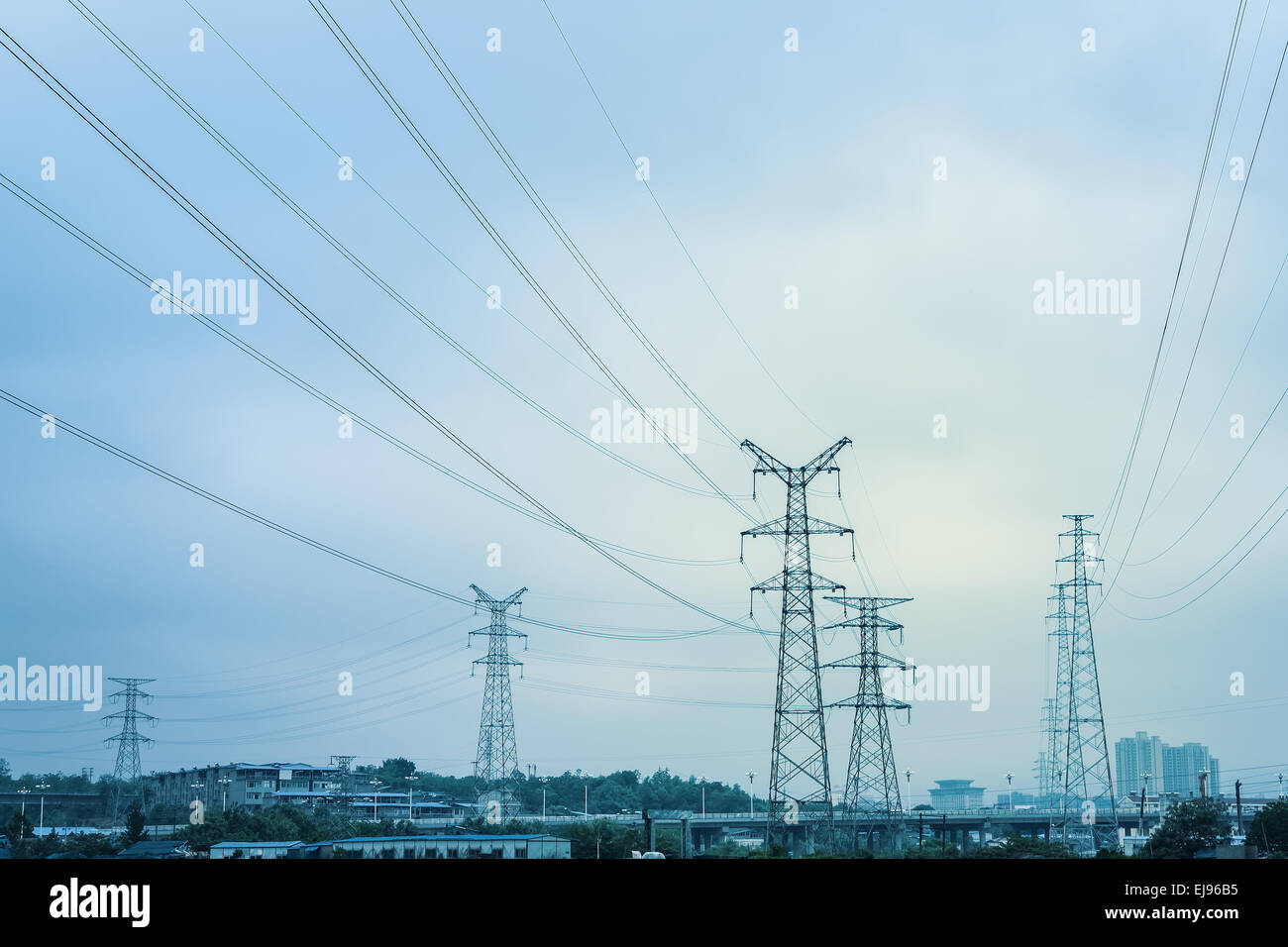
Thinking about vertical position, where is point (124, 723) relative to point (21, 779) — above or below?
above

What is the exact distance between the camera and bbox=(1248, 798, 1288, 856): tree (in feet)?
291

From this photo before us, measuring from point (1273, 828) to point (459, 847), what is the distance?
5955 cm

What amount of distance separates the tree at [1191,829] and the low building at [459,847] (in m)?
43.1

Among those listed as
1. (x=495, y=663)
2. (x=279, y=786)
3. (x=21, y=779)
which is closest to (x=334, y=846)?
(x=495, y=663)

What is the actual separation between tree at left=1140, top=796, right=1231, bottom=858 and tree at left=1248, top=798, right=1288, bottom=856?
2.61 metres

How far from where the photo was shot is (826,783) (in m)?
65.6

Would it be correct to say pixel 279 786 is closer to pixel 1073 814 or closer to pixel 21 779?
pixel 21 779

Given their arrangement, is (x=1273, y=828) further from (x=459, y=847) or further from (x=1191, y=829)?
(x=459, y=847)

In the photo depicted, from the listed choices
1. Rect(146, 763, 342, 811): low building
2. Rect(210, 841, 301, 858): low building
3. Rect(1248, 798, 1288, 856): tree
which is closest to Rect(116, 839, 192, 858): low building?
Rect(210, 841, 301, 858): low building

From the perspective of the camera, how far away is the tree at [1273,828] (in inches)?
3497

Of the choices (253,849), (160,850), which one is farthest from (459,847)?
(160,850)
